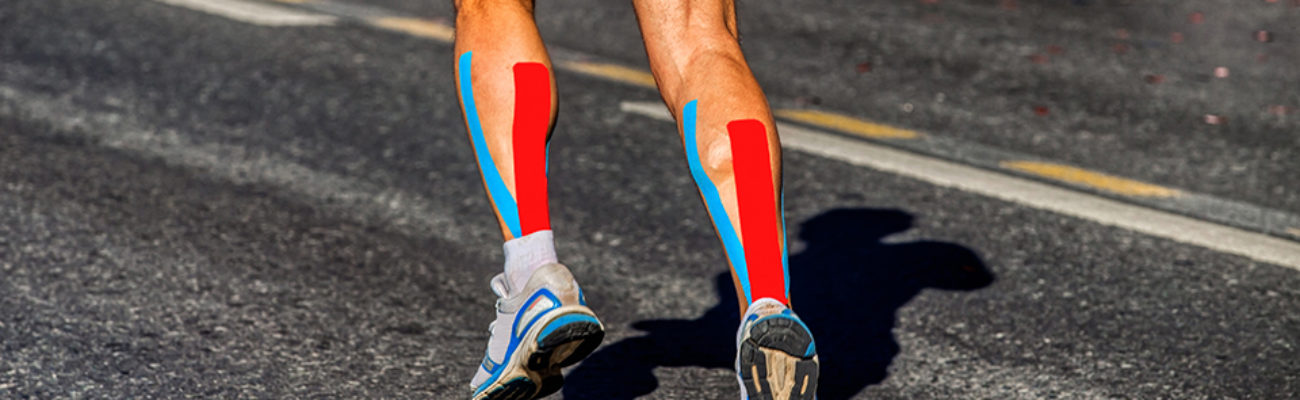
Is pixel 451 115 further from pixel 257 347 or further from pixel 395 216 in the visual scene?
pixel 257 347

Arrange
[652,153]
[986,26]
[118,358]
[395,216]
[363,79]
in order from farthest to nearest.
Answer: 1. [986,26]
2. [363,79]
3. [652,153]
4. [395,216]
5. [118,358]

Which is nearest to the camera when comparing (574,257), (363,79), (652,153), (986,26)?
(574,257)

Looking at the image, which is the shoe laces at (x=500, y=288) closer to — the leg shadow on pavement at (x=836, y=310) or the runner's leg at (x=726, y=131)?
the runner's leg at (x=726, y=131)

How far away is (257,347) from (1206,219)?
8.51 ft

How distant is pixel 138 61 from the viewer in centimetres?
589

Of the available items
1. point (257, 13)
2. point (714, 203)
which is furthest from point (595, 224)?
point (257, 13)

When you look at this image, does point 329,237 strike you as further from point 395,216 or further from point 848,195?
point 848,195

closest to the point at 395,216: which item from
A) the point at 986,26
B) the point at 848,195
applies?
the point at 848,195

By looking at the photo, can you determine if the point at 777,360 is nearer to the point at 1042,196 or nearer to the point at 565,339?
the point at 565,339

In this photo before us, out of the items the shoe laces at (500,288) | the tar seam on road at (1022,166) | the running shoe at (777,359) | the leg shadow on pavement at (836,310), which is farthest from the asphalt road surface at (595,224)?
the running shoe at (777,359)

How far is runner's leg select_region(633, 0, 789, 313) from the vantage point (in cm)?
233

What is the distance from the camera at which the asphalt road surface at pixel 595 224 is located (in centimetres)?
308

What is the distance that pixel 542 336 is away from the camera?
2.24m

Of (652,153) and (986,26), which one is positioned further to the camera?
(986,26)
